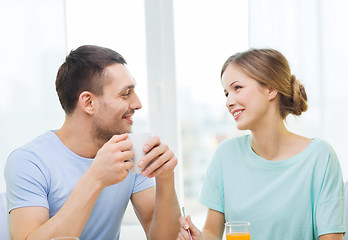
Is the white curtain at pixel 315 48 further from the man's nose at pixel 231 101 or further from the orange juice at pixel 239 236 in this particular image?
the orange juice at pixel 239 236

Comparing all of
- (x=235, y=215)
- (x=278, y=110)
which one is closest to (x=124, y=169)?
(x=235, y=215)

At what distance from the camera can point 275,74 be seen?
1.95 metres

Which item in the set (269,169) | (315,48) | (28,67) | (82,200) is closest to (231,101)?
(269,169)

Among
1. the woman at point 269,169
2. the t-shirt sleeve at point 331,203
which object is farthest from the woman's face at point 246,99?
the t-shirt sleeve at point 331,203

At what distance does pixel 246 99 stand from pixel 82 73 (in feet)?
2.31

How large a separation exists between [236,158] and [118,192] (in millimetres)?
576

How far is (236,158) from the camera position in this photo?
2035 mm

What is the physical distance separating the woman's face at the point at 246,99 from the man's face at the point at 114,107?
44 cm

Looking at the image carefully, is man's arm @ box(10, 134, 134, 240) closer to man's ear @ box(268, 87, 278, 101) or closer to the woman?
the woman

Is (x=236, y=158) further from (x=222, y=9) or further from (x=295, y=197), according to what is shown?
(x=222, y=9)

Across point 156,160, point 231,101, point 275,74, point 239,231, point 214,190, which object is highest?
point 275,74

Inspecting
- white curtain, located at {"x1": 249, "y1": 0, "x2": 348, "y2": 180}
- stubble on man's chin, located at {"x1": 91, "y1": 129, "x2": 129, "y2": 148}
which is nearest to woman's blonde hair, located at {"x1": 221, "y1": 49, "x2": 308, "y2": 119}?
stubble on man's chin, located at {"x1": 91, "y1": 129, "x2": 129, "y2": 148}

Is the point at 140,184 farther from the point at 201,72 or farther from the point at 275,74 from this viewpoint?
the point at 201,72

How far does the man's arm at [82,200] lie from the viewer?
142 cm
